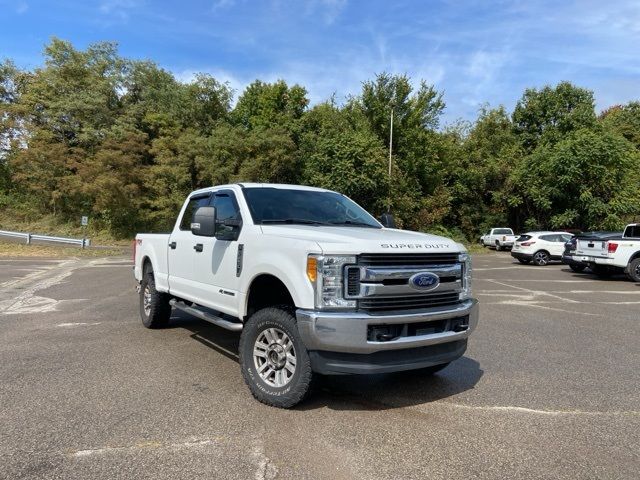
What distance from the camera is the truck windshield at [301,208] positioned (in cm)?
538

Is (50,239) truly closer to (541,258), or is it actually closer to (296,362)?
(541,258)

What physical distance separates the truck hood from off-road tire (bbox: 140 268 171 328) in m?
3.19

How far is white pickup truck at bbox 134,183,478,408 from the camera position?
13.5 ft

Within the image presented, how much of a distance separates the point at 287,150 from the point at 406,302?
31.6 metres

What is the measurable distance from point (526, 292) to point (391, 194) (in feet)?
73.8

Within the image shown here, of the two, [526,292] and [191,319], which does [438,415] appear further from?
[526,292]

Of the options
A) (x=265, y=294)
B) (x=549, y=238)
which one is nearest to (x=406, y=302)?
(x=265, y=294)

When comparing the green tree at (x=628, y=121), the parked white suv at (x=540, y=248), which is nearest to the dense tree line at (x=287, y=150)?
the green tree at (x=628, y=121)

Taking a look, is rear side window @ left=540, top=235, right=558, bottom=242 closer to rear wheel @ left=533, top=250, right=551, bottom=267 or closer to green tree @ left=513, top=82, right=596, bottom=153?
rear wheel @ left=533, top=250, right=551, bottom=267

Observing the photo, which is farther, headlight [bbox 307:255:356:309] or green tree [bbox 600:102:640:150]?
green tree [bbox 600:102:640:150]

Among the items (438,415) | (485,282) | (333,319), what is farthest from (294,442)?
(485,282)

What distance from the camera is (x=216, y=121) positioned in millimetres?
38688

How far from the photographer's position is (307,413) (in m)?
A: 4.39

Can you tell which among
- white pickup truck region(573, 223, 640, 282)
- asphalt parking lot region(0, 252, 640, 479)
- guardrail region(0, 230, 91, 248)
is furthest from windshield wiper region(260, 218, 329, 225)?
guardrail region(0, 230, 91, 248)
